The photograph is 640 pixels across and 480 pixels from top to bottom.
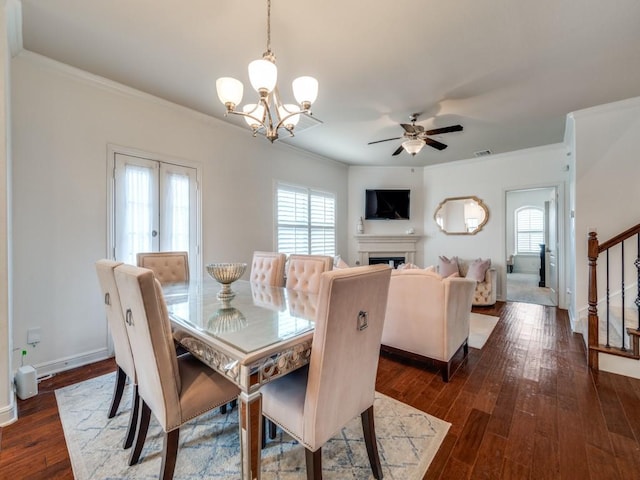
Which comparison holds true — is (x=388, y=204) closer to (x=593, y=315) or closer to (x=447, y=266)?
(x=447, y=266)

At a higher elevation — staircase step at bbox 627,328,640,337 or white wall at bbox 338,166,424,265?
white wall at bbox 338,166,424,265

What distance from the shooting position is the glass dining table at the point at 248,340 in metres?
1.07

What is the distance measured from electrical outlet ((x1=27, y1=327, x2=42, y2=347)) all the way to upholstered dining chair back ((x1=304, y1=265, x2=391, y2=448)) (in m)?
2.74

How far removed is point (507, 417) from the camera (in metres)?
1.86

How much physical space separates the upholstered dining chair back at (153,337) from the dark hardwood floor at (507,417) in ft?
2.61

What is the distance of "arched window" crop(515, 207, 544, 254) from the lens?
8.12 meters

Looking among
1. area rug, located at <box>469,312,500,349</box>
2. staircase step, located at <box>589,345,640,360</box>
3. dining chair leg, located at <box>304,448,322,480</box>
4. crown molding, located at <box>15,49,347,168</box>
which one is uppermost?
crown molding, located at <box>15,49,347,168</box>

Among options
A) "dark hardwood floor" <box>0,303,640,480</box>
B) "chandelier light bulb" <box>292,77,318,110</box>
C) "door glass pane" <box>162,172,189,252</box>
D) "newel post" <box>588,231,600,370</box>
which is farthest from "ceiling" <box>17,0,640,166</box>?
"dark hardwood floor" <box>0,303,640,480</box>

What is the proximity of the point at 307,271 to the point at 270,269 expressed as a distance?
0.47 metres

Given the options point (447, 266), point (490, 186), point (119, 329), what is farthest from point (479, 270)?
point (119, 329)

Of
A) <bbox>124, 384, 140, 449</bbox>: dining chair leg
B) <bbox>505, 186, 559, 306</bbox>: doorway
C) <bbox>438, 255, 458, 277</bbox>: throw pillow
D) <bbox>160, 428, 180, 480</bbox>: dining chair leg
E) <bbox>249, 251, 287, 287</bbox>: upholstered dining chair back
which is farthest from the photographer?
<bbox>505, 186, 559, 306</bbox>: doorway

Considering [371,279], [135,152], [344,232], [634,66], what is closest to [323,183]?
[344,232]

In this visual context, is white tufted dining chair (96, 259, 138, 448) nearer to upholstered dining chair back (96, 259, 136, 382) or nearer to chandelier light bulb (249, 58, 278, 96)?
upholstered dining chair back (96, 259, 136, 382)

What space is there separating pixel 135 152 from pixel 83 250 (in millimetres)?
1134
